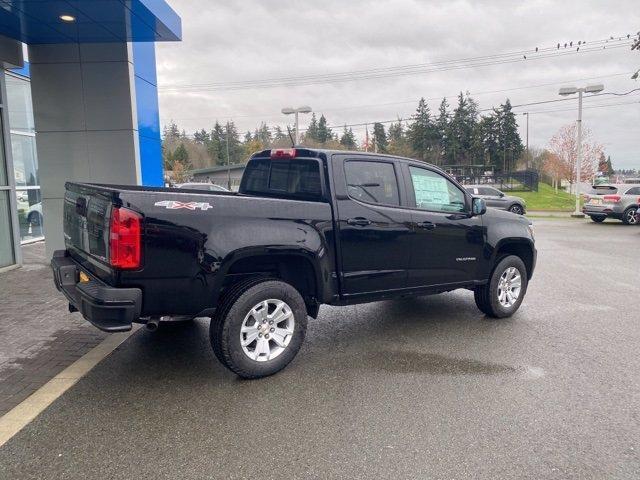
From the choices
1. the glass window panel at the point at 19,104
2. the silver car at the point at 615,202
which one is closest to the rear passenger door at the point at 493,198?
the silver car at the point at 615,202

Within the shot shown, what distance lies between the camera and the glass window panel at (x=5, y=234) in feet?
28.8

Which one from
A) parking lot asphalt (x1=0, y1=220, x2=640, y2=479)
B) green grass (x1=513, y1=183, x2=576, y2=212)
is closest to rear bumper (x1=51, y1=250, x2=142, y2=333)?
parking lot asphalt (x1=0, y1=220, x2=640, y2=479)

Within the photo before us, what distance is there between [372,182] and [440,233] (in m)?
0.99

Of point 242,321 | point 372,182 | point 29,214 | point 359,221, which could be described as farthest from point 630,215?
point 29,214

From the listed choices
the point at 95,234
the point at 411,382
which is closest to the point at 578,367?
the point at 411,382

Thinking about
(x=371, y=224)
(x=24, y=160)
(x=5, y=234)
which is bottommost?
(x=5, y=234)

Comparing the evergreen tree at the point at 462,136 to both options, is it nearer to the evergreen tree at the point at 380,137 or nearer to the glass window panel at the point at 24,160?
the evergreen tree at the point at 380,137

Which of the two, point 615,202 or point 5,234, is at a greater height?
point 5,234

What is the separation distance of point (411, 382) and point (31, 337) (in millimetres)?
3936

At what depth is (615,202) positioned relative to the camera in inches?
777

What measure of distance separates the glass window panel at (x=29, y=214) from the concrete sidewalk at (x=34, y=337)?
16.9ft

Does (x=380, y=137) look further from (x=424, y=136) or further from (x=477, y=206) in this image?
(x=477, y=206)

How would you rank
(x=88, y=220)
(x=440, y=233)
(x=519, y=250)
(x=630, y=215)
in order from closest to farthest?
(x=88, y=220) → (x=440, y=233) → (x=519, y=250) → (x=630, y=215)

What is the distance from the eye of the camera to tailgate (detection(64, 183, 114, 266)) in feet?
12.1
